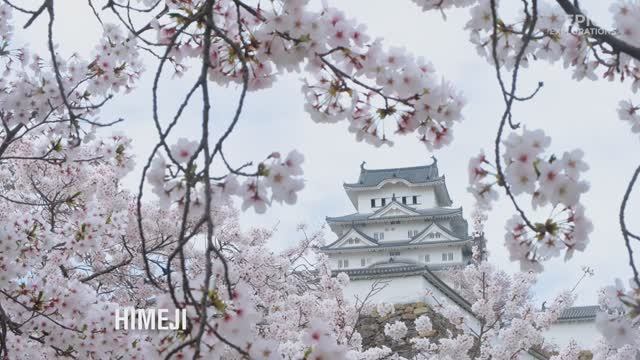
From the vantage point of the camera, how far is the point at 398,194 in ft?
112

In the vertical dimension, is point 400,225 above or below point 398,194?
below

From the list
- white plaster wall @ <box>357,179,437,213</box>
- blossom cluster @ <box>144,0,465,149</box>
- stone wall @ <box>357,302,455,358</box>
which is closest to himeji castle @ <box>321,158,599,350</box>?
white plaster wall @ <box>357,179,437,213</box>

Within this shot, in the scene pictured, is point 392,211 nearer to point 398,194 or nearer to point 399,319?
point 398,194

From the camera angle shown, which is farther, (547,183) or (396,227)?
(396,227)

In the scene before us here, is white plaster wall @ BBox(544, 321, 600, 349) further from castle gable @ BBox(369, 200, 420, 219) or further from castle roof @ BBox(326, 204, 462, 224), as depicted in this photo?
castle gable @ BBox(369, 200, 420, 219)

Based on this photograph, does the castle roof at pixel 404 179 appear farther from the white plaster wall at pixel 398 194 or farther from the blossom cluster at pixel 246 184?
the blossom cluster at pixel 246 184

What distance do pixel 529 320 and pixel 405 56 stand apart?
691 cm

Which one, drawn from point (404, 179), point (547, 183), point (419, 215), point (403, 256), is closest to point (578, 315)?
point (403, 256)

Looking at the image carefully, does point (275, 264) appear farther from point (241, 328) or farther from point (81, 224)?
point (241, 328)

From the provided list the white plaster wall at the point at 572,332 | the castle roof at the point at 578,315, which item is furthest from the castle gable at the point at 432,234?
the white plaster wall at the point at 572,332

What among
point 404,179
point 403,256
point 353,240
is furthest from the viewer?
point 404,179

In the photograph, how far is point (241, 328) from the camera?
198cm

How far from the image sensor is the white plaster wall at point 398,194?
110ft

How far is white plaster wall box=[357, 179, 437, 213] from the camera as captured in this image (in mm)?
33469
